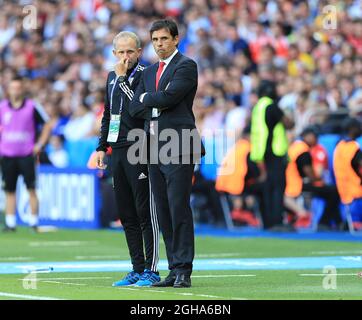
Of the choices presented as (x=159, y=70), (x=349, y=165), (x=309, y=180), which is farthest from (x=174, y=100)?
(x=309, y=180)

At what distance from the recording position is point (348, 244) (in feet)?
56.7

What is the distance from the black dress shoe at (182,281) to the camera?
10922 mm

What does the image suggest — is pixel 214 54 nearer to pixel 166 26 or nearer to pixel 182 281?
pixel 166 26

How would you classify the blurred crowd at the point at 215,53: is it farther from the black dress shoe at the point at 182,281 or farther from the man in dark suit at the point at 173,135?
the black dress shoe at the point at 182,281

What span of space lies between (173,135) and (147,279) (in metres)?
1.39

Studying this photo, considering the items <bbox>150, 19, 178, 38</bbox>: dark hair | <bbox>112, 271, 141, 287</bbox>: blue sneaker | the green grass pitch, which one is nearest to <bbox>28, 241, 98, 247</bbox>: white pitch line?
the green grass pitch

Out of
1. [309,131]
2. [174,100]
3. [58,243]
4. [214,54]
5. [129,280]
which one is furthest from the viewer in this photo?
[214,54]

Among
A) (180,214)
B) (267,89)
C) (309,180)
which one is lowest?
(180,214)

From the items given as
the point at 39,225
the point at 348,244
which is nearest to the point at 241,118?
the point at 39,225

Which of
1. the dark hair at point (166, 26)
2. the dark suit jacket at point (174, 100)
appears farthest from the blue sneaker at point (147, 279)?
the dark hair at point (166, 26)

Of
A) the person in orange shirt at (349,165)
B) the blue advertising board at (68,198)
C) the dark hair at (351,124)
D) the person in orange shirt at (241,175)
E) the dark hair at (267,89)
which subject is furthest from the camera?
the blue advertising board at (68,198)

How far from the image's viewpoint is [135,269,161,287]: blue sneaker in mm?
11180

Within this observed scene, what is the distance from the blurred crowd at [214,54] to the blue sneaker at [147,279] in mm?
9116

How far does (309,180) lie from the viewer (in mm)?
20000
